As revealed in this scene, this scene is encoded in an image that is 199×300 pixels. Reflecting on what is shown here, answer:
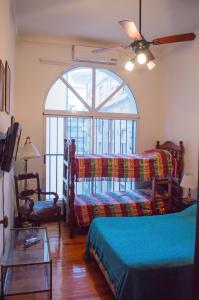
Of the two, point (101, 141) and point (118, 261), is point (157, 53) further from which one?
point (118, 261)

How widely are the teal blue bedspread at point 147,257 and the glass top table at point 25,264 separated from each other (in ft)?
1.81

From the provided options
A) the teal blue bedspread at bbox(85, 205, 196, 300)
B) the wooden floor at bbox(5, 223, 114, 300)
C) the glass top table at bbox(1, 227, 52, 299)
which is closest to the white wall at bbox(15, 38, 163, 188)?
the wooden floor at bbox(5, 223, 114, 300)

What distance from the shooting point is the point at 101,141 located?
5.03 m

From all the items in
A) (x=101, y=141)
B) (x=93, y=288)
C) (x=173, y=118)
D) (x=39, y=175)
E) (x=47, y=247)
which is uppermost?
(x=173, y=118)

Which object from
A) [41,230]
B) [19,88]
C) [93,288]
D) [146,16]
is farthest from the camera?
[19,88]

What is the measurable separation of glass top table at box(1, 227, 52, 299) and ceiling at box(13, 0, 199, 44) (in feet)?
8.70

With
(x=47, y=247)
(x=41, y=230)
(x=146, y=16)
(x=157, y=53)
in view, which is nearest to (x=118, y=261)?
(x=47, y=247)

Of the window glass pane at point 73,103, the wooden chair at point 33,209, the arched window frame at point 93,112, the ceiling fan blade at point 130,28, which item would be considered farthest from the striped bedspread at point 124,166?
the ceiling fan blade at point 130,28

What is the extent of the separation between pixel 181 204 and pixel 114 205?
1021 millimetres

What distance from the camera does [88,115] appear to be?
482 centimetres

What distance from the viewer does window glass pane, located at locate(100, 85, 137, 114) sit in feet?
16.6

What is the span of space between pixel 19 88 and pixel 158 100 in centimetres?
249

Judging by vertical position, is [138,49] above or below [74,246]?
above

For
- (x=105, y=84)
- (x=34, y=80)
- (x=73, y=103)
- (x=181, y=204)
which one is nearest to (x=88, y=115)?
(x=73, y=103)
